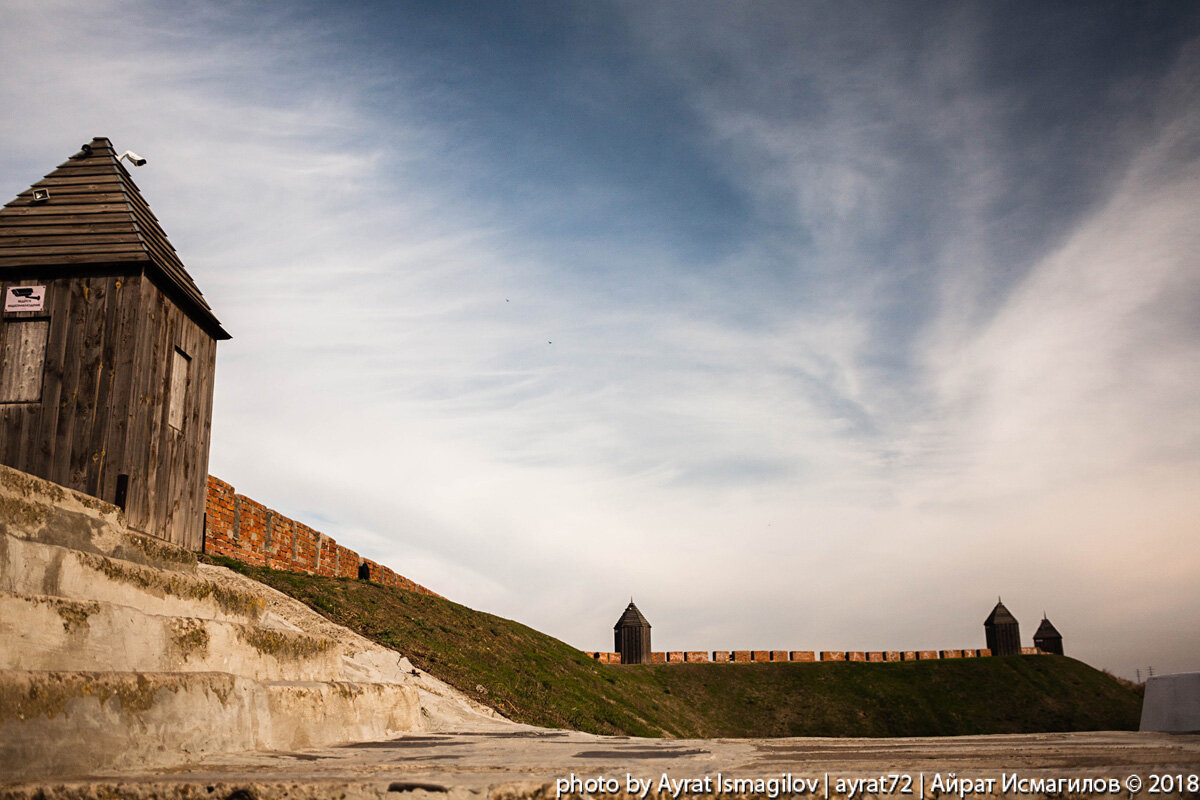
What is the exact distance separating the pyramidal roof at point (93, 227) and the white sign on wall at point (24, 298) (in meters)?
0.25

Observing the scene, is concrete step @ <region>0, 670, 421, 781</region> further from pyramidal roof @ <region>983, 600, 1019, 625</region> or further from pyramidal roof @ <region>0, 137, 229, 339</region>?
pyramidal roof @ <region>983, 600, 1019, 625</region>

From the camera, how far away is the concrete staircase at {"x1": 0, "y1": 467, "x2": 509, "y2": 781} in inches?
117

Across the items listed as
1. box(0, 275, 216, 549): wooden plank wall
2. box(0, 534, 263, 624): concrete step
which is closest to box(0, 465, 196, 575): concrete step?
box(0, 534, 263, 624): concrete step

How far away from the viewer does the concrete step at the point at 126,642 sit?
10.8 feet

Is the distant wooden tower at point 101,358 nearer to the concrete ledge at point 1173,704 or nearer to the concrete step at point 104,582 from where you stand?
the concrete step at point 104,582

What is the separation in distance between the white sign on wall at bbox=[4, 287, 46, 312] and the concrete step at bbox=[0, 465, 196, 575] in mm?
3328

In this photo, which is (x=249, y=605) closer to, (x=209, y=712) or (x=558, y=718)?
(x=209, y=712)

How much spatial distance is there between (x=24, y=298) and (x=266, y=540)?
27.8 feet

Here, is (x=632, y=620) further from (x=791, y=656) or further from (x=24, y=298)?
(x=24, y=298)

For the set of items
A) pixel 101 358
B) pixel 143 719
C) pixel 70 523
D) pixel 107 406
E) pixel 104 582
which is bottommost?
pixel 143 719

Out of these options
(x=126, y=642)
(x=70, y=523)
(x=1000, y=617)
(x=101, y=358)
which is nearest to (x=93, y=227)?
(x=101, y=358)

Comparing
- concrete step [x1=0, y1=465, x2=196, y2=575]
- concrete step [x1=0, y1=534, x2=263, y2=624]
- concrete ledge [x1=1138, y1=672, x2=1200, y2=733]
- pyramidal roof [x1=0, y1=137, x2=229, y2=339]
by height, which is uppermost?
pyramidal roof [x1=0, y1=137, x2=229, y2=339]

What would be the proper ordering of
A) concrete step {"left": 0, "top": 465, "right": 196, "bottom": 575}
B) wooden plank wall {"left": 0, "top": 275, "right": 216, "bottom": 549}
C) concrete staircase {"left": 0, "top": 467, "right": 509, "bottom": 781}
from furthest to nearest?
wooden plank wall {"left": 0, "top": 275, "right": 216, "bottom": 549}, concrete step {"left": 0, "top": 465, "right": 196, "bottom": 575}, concrete staircase {"left": 0, "top": 467, "right": 509, "bottom": 781}

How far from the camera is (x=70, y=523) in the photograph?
5188mm
